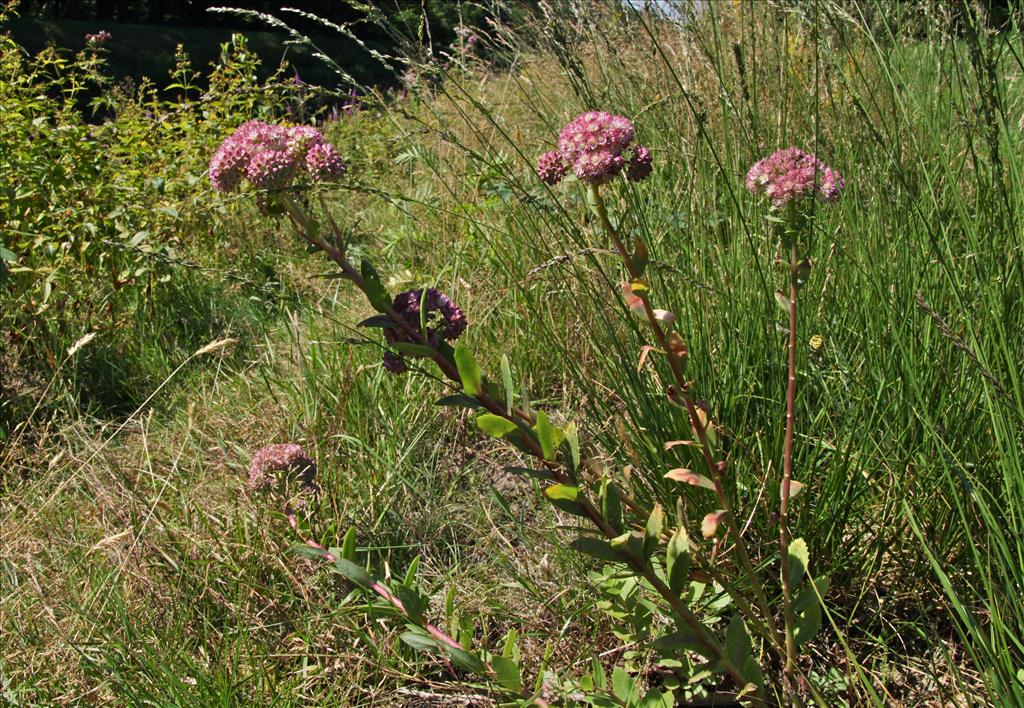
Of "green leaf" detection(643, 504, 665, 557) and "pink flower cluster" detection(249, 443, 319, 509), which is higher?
"green leaf" detection(643, 504, 665, 557)

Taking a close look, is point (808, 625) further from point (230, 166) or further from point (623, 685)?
point (230, 166)

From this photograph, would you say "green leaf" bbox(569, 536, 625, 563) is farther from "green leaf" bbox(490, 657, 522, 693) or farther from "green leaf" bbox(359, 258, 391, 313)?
"green leaf" bbox(359, 258, 391, 313)

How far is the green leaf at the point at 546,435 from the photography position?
3.44ft

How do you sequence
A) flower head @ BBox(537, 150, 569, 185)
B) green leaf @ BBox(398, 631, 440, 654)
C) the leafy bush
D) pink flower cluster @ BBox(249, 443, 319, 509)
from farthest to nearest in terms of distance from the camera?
the leafy bush → pink flower cluster @ BBox(249, 443, 319, 509) → flower head @ BBox(537, 150, 569, 185) → green leaf @ BBox(398, 631, 440, 654)

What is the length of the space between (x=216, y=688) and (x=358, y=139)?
5.18 metres

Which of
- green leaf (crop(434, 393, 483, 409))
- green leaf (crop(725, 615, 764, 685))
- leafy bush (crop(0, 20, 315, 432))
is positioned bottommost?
leafy bush (crop(0, 20, 315, 432))

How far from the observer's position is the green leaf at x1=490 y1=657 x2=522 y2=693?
1.16 m

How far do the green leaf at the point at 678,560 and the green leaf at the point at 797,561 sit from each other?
0.65 ft

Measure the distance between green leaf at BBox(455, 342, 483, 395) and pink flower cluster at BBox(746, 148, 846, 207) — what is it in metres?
0.51

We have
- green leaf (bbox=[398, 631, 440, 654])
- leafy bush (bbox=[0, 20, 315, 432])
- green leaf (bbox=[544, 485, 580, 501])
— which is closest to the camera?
green leaf (bbox=[544, 485, 580, 501])

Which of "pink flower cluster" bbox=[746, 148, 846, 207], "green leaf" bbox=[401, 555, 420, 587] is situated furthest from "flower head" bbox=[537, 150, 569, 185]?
"green leaf" bbox=[401, 555, 420, 587]

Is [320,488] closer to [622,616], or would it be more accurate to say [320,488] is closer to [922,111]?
[622,616]

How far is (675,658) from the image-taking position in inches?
51.4

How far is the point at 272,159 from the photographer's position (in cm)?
112
